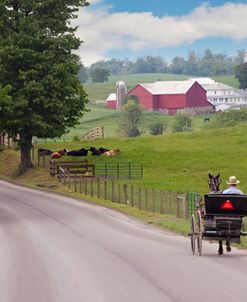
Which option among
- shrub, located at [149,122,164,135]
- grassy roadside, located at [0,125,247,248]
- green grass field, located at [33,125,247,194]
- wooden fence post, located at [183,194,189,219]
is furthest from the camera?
shrub, located at [149,122,164,135]

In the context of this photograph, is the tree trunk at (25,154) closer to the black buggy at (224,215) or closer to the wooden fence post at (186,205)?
the wooden fence post at (186,205)

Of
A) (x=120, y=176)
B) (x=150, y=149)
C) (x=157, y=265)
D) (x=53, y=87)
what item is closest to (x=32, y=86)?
(x=53, y=87)

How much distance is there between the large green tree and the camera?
218 feet

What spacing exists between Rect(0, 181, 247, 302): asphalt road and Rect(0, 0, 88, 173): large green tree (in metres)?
31.1

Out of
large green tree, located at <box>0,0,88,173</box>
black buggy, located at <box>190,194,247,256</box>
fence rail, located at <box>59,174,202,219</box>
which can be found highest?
large green tree, located at <box>0,0,88,173</box>

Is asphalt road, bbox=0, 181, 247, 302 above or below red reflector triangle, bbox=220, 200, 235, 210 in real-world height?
below

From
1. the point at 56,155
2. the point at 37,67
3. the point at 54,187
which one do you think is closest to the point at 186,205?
the point at 54,187

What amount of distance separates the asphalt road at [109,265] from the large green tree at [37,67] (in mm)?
31096

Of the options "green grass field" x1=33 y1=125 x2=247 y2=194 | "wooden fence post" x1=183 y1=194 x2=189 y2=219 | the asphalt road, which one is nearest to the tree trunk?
"green grass field" x1=33 y1=125 x2=247 y2=194

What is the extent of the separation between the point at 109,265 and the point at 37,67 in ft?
159

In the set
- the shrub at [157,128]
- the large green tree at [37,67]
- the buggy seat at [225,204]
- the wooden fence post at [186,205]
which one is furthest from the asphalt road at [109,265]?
the shrub at [157,128]

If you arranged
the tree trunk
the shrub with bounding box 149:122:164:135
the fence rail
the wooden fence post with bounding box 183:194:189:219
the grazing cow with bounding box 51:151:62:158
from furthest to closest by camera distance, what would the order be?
the shrub with bounding box 149:122:164:135
the grazing cow with bounding box 51:151:62:158
the tree trunk
the fence rail
the wooden fence post with bounding box 183:194:189:219

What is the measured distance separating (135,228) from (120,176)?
106ft

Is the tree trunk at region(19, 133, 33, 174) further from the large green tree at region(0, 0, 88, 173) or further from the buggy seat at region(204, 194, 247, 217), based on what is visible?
the buggy seat at region(204, 194, 247, 217)
